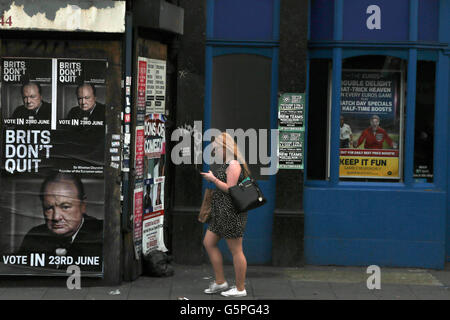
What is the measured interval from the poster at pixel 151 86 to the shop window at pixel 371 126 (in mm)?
2401

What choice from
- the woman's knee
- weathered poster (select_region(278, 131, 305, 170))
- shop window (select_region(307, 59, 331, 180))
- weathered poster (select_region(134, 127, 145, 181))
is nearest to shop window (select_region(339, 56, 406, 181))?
shop window (select_region(307, 59, 331, 180))

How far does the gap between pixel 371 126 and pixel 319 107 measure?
73 centimetres

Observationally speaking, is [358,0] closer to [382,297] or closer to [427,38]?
[427,38]

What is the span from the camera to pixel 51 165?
8.33 meters

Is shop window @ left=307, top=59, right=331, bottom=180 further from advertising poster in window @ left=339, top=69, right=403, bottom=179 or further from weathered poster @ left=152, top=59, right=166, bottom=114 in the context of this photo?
weathered poster @ left=152, top=59, right=166, bottom=114

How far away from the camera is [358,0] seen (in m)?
9.77

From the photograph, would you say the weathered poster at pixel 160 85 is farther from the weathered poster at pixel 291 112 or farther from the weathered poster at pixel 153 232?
the weathered poster at pixel 291 112

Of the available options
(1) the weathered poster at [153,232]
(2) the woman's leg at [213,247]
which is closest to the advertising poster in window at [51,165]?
(1) the weathered poster at [153,232]

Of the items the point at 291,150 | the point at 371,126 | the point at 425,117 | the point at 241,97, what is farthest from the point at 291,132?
the point at 425,117

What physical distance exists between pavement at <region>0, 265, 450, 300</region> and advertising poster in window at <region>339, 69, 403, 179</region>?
1321mm

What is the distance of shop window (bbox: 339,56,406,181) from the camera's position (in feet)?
32.6

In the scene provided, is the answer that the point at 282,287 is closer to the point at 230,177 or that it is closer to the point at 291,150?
the point at 230,177

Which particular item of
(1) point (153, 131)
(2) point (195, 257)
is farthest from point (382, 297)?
(1) point (153, 131)
